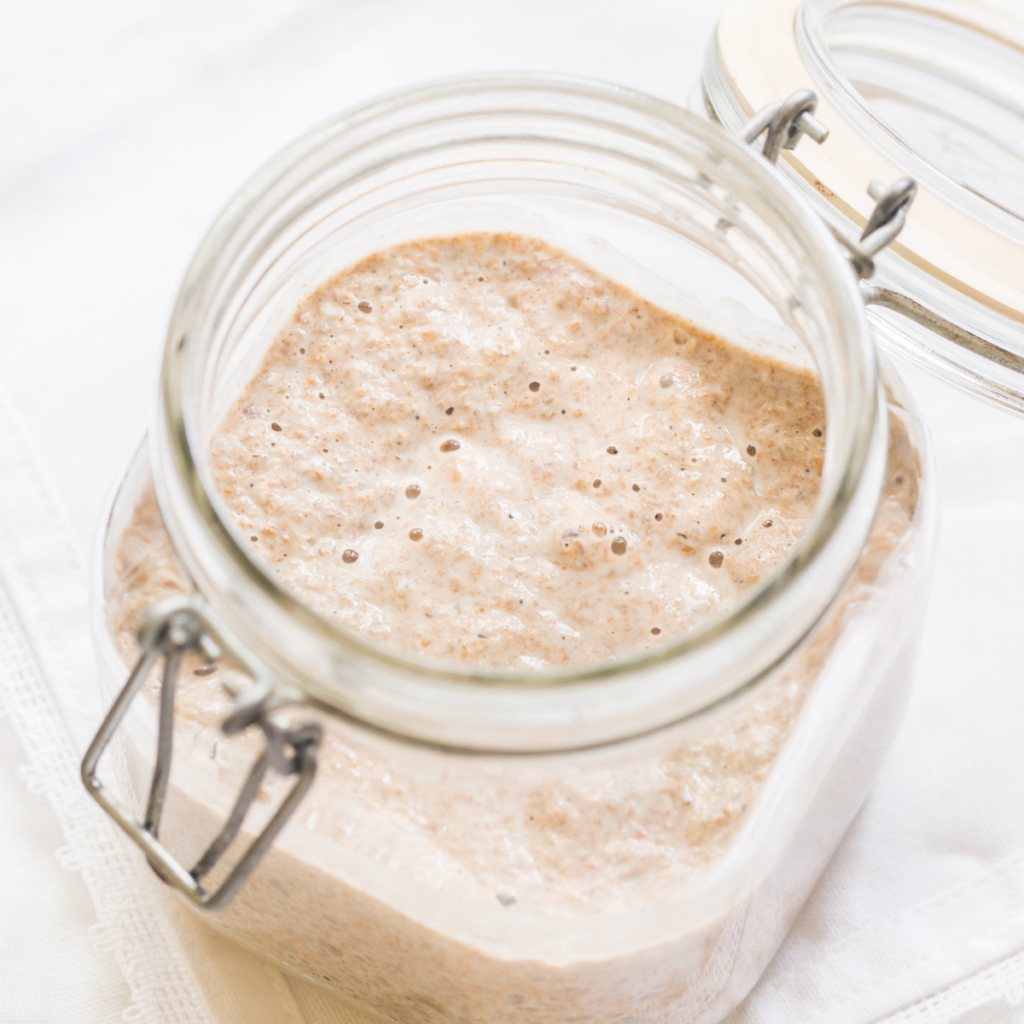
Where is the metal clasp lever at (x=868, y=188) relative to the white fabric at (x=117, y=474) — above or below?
above

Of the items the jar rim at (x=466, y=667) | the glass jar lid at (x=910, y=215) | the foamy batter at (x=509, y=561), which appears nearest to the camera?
the jar rim at (x=466, y=667)

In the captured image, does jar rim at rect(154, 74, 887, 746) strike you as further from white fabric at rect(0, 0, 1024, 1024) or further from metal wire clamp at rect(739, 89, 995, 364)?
white fabric at rect(0, 0, 1024, 1024)

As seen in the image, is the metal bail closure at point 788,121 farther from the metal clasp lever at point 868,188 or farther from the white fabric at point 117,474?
the white fabric at point 117,474

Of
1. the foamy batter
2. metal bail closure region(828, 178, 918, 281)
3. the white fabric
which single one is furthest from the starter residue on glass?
the white fabric

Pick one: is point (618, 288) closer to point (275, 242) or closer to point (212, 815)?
point (275, 242)

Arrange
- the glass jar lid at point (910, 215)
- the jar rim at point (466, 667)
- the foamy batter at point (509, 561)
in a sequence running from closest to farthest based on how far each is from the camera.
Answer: the jar rim at point (466, 667)
the foamy batter at point (509, 561)
the glass jar lid at point (910, 215)

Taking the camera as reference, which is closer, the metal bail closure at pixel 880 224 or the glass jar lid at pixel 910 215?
the metal bail closure at pixel 880 224

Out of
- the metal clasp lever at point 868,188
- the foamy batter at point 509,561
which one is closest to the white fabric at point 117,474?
the foamy batter at point 509,561
